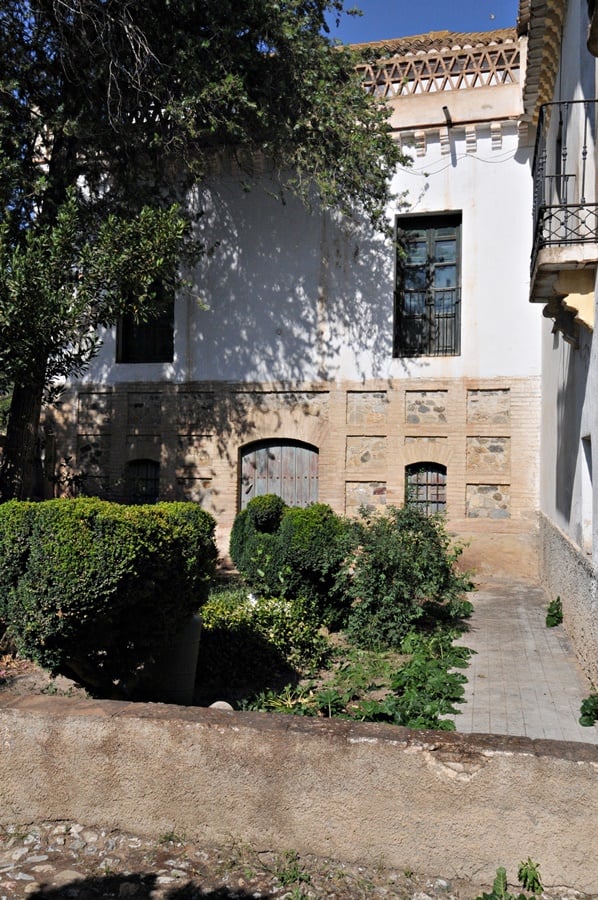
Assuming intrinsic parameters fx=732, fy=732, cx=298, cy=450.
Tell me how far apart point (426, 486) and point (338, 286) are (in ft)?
11.6

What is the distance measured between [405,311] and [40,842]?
9.84 meters

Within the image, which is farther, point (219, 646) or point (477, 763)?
point (219, 646)

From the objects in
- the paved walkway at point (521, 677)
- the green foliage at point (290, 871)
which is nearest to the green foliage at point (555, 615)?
the paved walkway at point (521, 677)

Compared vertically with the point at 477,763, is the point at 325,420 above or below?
above

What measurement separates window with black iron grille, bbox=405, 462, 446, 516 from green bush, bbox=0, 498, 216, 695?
22.9 ft

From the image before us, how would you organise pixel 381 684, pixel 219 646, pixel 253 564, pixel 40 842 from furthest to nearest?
1. pixel 253 564
2. pixel 219 646
3. pixel 381 684
4. pixel 40 842

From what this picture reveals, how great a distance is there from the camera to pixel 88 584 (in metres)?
4.34

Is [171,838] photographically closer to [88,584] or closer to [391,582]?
[88,584]

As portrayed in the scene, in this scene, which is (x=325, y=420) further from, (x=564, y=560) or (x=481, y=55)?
(x=481, y=55)

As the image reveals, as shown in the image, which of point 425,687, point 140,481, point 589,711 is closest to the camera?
point 589,711

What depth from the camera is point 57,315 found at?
8312 millimetres

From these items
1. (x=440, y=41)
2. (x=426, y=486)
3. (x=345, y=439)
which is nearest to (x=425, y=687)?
(x=426, y=486)

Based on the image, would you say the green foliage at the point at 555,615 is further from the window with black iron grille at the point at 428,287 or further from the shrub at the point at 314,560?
the window with black iron grille at the point at 428,287

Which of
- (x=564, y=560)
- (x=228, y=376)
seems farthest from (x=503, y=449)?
(x=228, y=376)
